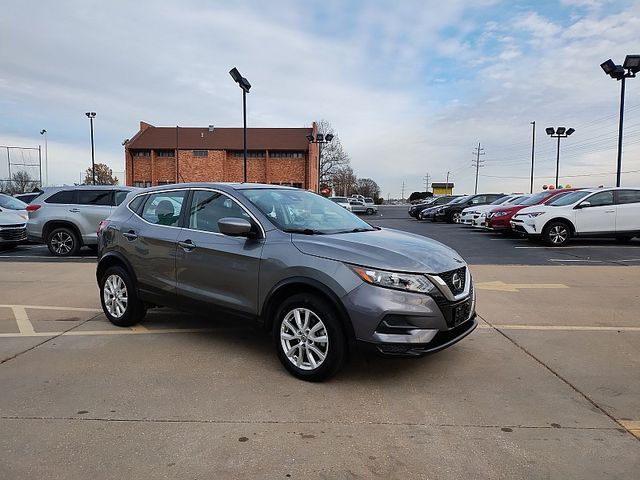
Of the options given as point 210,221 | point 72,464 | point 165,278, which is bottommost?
point 72,464

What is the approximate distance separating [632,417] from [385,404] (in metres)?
1.75

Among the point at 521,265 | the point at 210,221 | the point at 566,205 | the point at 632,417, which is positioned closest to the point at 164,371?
the point at 210,221

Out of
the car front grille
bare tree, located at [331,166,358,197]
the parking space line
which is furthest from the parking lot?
bare tree, located at [331,166,358,197]

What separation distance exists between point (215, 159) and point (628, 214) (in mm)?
47174

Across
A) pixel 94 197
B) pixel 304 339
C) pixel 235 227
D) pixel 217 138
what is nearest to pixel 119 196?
pixel 94 197

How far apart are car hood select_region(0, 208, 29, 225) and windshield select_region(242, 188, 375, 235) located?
436 inches

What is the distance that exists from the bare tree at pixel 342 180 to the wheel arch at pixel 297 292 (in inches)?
3065

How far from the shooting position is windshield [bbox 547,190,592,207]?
14.3 m

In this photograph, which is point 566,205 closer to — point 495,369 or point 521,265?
point 521,265

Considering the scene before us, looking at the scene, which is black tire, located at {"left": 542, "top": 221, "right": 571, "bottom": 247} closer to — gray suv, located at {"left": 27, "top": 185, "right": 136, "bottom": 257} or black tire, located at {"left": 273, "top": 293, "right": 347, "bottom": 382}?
gray suv, located at {"left": 27, "top": 185, "right": 136, "bottom": 257}

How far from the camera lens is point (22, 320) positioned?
6.14m

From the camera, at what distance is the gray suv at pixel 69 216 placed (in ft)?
40.0

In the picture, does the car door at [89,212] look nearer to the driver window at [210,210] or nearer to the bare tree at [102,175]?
the driver window at [210,210]

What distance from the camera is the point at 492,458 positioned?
2.95 metres
